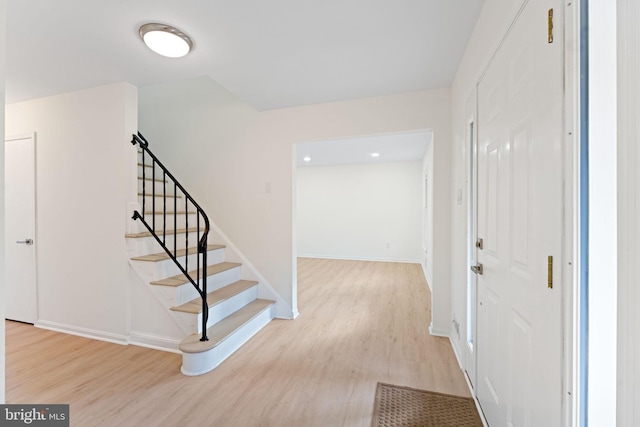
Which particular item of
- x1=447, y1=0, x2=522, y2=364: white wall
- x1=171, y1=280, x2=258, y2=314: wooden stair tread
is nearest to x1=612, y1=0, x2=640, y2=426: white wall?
x1=447, y1=0, x2=522, y2=364: white wall

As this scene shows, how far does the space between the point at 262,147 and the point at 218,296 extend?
67.8 inches

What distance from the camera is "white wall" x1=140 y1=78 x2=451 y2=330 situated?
104 inches

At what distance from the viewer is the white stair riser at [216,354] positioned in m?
2.01

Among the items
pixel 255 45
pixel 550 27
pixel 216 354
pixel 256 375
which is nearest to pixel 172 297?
pixel 216 354

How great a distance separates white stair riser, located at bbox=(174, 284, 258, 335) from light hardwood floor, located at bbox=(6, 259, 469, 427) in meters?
0.29

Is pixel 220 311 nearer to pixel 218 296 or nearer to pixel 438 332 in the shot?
pixel 218 296

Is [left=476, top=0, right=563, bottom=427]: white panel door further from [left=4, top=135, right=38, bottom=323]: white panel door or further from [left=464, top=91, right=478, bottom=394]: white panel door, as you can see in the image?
[left=4, top=135, right=38, bottom=323]: white panel door

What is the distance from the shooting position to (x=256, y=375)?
200cm

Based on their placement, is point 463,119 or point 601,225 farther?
point 463,119

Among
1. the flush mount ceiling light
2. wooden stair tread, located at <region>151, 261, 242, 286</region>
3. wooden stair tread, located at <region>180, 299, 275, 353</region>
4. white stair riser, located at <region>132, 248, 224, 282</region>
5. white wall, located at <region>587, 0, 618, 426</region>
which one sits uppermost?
the flush mount ceiling light

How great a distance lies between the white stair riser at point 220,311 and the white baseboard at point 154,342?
0.21 m

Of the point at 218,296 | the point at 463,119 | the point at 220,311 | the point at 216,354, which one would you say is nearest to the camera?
the point at 463,119

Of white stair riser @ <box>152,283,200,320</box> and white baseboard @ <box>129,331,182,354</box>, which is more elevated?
white stair riser @ <box>152,283,200,320</box>

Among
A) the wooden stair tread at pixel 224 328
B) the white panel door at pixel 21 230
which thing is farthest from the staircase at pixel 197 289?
the white panel door at pixel 21 230
